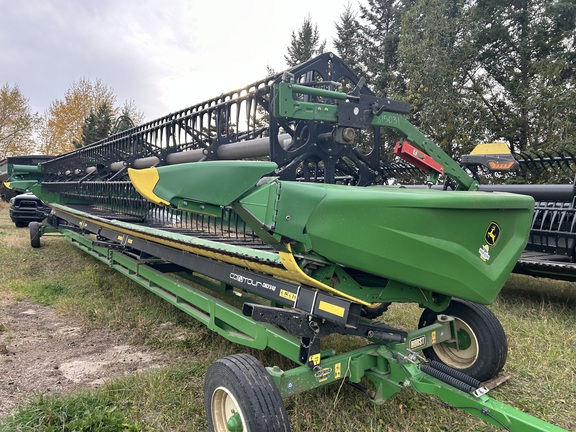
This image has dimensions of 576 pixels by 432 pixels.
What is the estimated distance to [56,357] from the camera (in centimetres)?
350

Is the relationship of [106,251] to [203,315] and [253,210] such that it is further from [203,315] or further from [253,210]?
[253,210]

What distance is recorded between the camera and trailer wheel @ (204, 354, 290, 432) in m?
1.90

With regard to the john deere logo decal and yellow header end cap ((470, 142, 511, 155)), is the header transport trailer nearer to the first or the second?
the john deere logo decal

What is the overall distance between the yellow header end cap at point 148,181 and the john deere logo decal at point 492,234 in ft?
5.46

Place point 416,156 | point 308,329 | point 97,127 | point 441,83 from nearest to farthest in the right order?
point 308,329 < point 416,156 < point 441,83 < point 97,127

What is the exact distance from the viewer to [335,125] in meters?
2.98

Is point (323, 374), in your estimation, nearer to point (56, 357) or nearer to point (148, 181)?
point (148, 181)

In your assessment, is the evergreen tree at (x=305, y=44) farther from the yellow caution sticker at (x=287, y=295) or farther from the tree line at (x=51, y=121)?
the yellow caution sticker at (x=287, y=295)

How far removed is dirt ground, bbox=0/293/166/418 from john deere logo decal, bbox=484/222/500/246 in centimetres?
260

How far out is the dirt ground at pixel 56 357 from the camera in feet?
9.78

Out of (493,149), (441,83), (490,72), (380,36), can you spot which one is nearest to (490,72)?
(490,72)

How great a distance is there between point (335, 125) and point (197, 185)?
123cm

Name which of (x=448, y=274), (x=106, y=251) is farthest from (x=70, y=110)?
(x=448, y=274)

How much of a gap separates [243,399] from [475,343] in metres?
1.78
